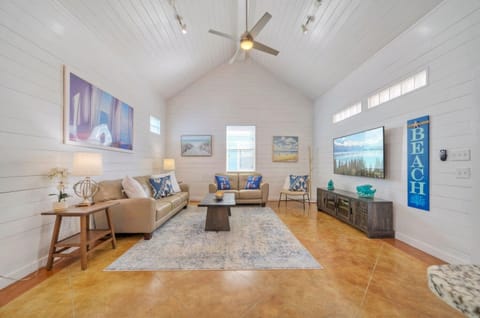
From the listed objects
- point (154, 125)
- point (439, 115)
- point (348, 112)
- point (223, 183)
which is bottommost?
point (223, 183)

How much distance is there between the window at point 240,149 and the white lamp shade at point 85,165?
3996mm

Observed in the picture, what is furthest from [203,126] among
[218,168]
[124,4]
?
[124,4]

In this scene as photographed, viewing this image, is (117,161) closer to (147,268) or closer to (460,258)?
(147,268)

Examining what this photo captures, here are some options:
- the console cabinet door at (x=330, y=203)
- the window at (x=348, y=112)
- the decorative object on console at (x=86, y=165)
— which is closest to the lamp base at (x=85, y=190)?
the decorative object on console at (x=86, y=165)

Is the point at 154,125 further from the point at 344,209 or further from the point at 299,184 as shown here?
the point at 344,209

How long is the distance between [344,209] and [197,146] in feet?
13.6

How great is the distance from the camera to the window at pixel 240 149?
6.19 metres

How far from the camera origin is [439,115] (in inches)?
95.7

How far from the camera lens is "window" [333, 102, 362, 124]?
4.08 meters

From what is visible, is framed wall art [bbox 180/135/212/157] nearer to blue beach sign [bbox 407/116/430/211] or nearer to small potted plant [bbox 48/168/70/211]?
small potted plant [bbox 48/168/70/211]

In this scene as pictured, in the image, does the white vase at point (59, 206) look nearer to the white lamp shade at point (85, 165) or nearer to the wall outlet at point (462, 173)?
the white lamp shade at point (85, 165)

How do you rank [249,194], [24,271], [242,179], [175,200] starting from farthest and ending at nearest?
1. [242,179]
2. [249,194]
3. [175,200]
4. [24,271]

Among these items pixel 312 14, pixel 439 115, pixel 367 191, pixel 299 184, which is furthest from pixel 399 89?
pixel 299 184

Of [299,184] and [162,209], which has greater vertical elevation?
[299,184]
